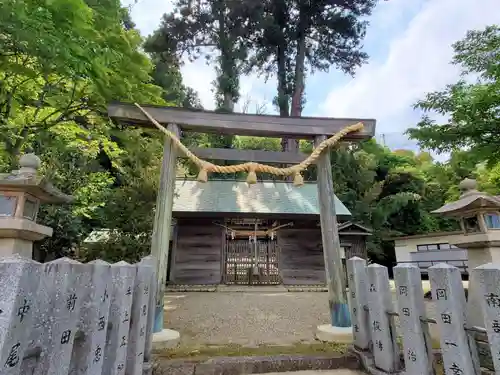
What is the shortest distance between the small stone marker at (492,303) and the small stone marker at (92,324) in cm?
267

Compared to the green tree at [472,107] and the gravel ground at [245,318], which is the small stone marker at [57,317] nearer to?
the gravel ground at [245,318]

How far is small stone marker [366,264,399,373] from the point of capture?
289cm

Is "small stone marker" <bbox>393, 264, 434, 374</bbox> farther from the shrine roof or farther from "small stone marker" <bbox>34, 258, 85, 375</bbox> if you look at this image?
the shrine roof

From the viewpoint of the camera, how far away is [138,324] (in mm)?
2729

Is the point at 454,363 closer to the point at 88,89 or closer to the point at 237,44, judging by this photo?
the point at 88,89

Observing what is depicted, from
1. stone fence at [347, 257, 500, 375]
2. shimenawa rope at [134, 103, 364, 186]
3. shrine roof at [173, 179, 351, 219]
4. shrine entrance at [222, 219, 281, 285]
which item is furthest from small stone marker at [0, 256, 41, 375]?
shrine entrance at [222, 219, 281, 285]

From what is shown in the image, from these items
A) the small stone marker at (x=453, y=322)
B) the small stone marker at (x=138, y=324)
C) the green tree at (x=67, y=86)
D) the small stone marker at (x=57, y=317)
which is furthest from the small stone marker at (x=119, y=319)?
the green tree at (x=67, y=86)

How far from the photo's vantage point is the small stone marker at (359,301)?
3.36 meters

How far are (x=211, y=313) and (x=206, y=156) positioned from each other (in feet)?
10.6

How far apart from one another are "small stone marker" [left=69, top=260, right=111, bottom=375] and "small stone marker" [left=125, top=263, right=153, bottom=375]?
0.60m

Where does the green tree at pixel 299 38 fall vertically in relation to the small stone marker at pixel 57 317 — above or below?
above

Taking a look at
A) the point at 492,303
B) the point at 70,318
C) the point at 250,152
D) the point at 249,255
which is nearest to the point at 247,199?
the point at 249,255

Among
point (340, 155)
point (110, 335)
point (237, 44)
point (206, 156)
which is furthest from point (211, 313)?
point (237, 44)

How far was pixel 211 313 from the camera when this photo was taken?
5.86 metres
